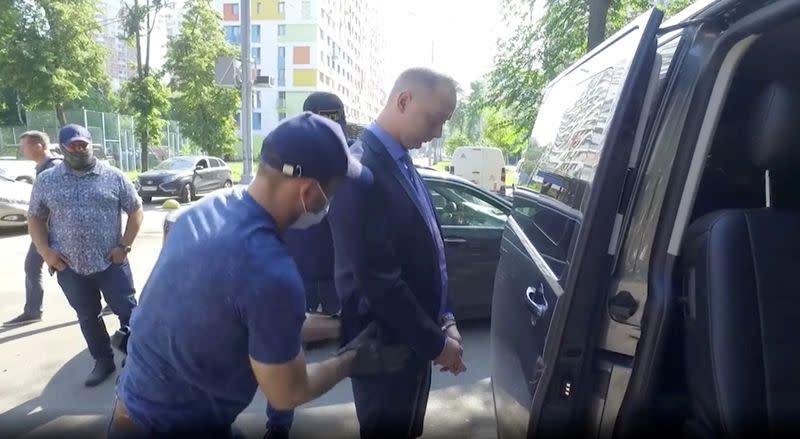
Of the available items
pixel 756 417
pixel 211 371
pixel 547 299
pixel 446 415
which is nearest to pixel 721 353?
pixel 756 417

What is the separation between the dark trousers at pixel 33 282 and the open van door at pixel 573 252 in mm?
4464

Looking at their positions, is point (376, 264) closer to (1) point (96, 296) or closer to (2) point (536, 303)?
(2) point (536, 303)

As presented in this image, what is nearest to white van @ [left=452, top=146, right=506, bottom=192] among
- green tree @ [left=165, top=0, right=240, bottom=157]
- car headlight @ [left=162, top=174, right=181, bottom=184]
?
car headlight @ [left=162, top=174, right=181, bottom=184]

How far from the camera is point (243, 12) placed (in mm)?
13250

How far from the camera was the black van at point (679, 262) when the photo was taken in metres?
1.42

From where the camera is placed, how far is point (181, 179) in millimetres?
15641

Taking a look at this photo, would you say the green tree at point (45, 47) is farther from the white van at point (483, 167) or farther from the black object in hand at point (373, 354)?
the black object in hand at point (373, 354)

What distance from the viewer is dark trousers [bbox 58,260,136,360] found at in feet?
11.7

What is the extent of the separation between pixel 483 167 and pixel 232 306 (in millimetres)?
16072

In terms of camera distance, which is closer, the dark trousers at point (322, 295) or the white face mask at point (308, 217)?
the white face mask at point (308, 217)

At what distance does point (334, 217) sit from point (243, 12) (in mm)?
13039

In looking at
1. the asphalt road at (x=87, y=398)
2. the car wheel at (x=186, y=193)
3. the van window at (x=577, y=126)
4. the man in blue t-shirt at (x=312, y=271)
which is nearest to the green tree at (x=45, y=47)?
the car wheel at (x=186, y=193)

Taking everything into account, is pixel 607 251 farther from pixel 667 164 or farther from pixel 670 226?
pixel 667 164

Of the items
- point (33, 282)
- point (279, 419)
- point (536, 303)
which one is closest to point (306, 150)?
point (536, 303)
